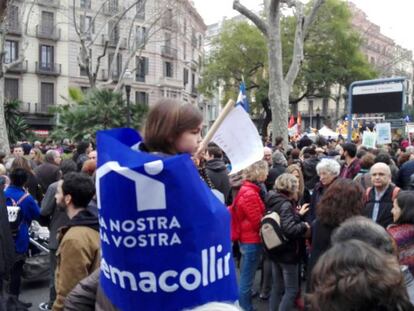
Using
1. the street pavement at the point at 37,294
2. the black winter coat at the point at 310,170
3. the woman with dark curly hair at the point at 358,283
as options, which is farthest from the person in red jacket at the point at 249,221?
the woman with dark curly hair at the point at 358,283

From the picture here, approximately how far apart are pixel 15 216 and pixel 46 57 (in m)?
40.4

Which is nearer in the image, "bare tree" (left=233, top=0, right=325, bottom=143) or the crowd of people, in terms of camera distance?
the crowd of people

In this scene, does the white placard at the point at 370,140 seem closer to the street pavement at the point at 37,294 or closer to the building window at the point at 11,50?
the street pavement at the point at 37,294

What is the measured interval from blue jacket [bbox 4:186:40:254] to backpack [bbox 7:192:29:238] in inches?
1.2

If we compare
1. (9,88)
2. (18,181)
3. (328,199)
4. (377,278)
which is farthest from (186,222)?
(9,88)

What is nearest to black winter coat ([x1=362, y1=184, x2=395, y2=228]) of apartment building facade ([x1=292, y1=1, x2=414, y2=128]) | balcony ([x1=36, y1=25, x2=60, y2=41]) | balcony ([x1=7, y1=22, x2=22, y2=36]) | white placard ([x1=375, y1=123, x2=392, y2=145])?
white placard ([x1=375, y1=123, x2=392, y2=145])

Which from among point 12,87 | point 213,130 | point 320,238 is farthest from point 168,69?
point 213,130

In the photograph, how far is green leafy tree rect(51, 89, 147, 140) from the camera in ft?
62.4

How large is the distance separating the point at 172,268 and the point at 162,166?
313mm

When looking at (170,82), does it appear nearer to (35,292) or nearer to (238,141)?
(35,292)

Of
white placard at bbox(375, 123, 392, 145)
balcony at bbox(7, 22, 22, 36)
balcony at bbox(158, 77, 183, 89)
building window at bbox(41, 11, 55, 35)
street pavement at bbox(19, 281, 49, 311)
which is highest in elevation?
building window at bbox(41, 11, 55, 35)

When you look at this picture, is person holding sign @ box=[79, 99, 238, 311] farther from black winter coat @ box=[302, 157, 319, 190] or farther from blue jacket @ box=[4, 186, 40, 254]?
black winter coat @ box=[302, 157, 319, 190]

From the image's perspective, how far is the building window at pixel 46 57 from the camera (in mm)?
42656

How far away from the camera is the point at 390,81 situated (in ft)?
44.2
